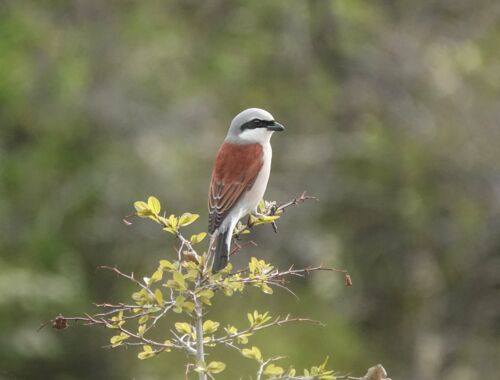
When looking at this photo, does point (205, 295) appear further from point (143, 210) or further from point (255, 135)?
point (255, 135)

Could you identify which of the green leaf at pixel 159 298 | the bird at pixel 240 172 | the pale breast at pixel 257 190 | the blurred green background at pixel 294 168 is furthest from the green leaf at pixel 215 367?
the blurred green background at pixel 294 168

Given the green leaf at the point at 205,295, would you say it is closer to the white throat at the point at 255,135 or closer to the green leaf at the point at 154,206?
the green leaf at the point at 154,206

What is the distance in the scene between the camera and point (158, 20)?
17.0m

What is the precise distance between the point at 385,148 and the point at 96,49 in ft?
17.5

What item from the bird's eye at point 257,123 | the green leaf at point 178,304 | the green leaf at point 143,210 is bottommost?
the green leaf at point 178,304

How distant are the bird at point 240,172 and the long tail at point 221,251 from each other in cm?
2

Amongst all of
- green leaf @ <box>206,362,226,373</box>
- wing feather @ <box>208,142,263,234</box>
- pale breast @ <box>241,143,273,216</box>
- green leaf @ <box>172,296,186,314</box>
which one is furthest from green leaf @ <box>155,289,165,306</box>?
pale breast @ <box>241,143,273,216</box>

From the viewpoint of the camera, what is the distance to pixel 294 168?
46.9 feet

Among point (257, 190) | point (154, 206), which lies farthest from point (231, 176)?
point (154, 206)

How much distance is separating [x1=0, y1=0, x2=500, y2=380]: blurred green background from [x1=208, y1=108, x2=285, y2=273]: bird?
5451 mm

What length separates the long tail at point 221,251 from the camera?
345 centimetres

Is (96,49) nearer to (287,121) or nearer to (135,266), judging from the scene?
(287,121)

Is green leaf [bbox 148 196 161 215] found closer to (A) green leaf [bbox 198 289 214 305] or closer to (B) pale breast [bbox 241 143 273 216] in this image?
(A) green leaf [bbox 198 289 214 305]

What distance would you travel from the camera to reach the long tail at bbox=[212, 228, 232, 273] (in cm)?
345
